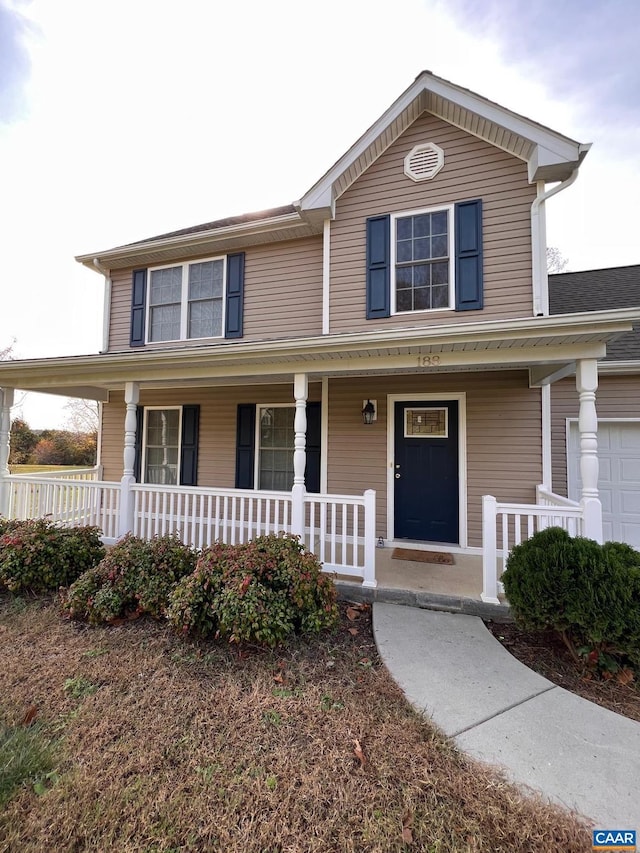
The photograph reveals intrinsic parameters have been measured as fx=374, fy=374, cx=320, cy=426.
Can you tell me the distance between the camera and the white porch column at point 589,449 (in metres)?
3.62

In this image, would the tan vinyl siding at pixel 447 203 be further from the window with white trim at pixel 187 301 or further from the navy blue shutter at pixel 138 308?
the navy blue shutter at pixel 138 308

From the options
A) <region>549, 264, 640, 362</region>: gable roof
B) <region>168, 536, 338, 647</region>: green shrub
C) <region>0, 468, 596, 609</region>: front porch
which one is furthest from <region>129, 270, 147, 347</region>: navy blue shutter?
<region>549, 264, 640, 362</region>: gable roof

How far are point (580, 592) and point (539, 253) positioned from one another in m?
4.21

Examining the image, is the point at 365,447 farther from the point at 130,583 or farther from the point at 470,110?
the point at 470,110

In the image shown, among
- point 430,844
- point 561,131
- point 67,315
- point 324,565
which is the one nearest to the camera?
point 430,844

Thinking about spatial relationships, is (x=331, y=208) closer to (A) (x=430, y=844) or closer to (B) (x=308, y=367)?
(B) (x=308, y=367)

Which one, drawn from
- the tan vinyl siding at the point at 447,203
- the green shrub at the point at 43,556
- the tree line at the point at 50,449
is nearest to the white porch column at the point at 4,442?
the green shrub at the point at 43,556

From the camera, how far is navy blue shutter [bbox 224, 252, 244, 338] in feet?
21.3

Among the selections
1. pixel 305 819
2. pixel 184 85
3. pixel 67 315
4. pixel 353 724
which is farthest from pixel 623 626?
pixel 67 315

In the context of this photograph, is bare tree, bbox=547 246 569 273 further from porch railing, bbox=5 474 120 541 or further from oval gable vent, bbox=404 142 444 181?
porch railing, bbox=5 474 120 541

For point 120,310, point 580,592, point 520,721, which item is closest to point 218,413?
point 120,310

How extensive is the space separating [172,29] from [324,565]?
8.34 metres

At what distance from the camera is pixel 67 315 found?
2148 centimetres

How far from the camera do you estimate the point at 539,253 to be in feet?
16.1
